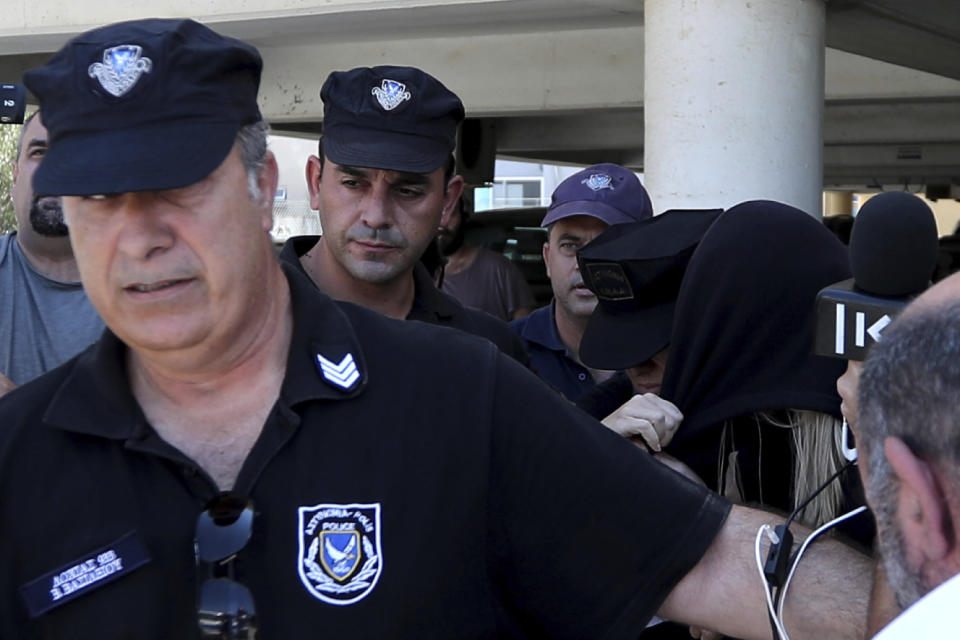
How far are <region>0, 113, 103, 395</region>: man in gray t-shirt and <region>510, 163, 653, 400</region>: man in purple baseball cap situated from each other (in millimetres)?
1440

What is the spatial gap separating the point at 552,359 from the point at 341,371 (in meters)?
2.39

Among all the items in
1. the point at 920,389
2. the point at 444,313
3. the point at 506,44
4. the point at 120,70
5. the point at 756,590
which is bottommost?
the point at 756,590

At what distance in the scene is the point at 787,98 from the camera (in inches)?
235

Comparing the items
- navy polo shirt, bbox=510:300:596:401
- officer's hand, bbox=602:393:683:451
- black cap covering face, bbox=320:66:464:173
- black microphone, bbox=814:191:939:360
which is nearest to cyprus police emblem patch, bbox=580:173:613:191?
navy polo shirt, bbox=510:300:596:401

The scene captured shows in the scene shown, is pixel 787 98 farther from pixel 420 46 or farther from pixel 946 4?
pixel 420 46

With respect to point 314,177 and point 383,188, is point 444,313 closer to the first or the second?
point 383,188

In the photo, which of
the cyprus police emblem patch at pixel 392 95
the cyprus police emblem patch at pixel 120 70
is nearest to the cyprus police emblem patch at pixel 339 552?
the cyprus police emblem patch at pixel 120 70

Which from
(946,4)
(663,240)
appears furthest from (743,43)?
(663,240)

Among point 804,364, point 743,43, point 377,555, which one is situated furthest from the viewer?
point 743,43

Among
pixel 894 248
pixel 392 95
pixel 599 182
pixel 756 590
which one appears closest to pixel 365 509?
pixel 756 590

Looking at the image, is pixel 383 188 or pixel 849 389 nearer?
pixel 849 389

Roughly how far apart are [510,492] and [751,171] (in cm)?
413

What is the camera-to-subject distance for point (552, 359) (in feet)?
14.4

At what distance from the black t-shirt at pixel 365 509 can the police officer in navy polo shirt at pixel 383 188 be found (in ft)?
4.77
